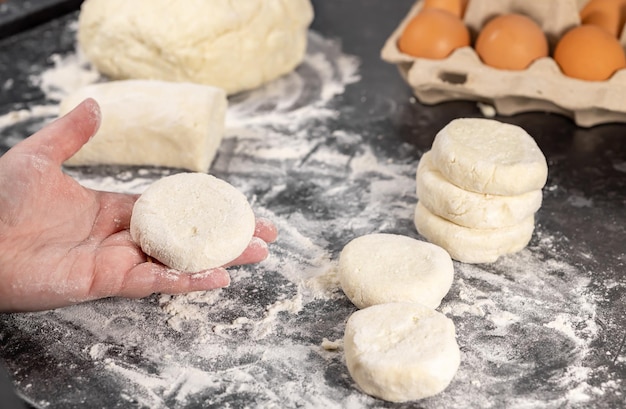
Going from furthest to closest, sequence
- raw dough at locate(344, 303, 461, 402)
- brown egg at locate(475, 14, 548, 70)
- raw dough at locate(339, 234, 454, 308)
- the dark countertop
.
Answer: brown egg at locate(475, 14, 548, 70)
raw dough at locate(339, 234, 454, 308)
the dark countertop
raw dough at locate(344, 303, 461, 402)

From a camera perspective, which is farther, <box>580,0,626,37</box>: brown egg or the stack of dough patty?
<box>580,0,626,37</box>: brown egg

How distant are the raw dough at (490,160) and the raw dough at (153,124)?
729 mm

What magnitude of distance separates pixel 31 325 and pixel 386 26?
77.1 inches

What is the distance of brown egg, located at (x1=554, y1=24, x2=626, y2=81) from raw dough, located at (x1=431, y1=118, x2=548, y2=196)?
52 centimetres

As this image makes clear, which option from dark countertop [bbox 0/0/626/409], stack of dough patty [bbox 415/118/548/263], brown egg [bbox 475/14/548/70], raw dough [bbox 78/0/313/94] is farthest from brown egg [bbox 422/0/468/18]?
stack of dough patty [bbox 415/118/548/263]

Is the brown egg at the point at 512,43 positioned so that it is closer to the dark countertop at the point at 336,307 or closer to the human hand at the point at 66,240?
the dark countertop at the point at 336,307

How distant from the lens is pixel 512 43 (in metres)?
2.43

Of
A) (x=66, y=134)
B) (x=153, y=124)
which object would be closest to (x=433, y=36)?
(x=153, y=124)

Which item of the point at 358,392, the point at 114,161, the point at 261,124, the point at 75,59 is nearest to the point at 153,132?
the point at 114,161

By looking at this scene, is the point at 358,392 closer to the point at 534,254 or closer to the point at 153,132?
the point at 534,254

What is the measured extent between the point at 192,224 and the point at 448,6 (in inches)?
54.1

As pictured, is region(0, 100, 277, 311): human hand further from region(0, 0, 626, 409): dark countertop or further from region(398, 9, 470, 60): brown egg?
region(398, 9, 470, 60): brown egg

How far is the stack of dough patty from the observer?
1854mm

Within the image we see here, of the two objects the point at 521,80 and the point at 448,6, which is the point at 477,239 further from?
the point at 448,6
